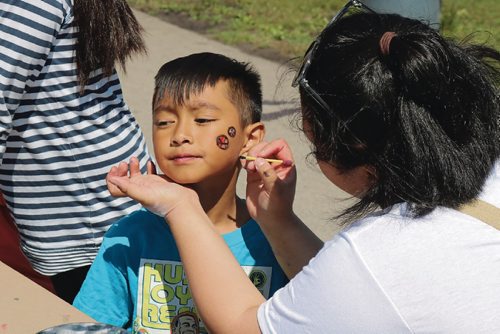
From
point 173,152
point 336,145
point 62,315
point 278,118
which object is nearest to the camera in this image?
point 336,145

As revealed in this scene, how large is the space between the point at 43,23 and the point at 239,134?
52 cm

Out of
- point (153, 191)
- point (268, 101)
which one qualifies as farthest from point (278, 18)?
point (153, 191)

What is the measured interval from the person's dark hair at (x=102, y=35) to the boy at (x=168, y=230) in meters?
0.19

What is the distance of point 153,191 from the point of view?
1719 mm

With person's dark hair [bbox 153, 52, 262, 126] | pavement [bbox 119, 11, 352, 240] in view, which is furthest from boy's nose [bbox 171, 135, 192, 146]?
pavement [bbox 119, 11, 352, 240]

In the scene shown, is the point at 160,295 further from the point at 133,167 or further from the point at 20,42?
the point at 20,42

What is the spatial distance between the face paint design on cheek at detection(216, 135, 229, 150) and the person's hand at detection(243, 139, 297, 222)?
6cm

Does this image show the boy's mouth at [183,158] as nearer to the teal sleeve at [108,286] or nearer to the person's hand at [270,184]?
the person's hand at [270,184]

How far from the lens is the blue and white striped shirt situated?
6.43 feet

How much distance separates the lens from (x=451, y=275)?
1.40 m

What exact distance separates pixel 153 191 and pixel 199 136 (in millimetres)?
232

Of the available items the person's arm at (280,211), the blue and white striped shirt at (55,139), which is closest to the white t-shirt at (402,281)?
the person's arm at (280,211)

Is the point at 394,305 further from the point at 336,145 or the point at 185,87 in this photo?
the point at 185,87

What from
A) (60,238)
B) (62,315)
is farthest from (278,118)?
(62,315)
